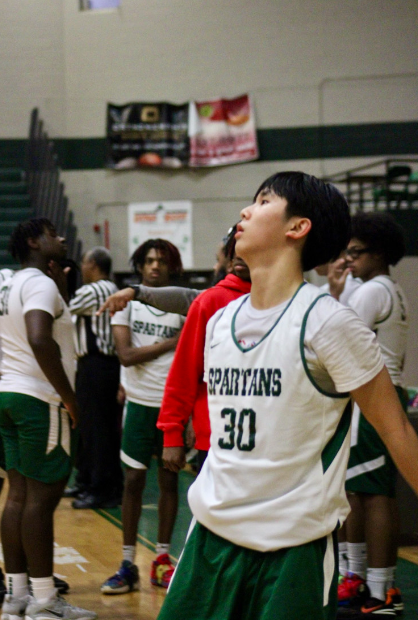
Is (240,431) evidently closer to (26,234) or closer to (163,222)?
(26,234)

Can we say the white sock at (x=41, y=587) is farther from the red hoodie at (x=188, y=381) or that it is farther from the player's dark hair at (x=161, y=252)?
the player's dark hair at (x=161, y=252)

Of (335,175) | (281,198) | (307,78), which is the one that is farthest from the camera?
(307,78)

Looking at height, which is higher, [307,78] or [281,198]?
[307,78]

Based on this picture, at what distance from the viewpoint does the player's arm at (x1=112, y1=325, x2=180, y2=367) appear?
13.8 ft

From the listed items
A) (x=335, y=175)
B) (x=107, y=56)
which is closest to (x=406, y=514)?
(x=335, y=175)

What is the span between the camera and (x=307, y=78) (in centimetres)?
1200

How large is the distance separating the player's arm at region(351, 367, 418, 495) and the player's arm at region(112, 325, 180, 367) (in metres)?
2.59

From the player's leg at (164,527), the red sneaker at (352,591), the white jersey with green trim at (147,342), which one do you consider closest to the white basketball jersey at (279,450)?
the red sneaker at (352,591)

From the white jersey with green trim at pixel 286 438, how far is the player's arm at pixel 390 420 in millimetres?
→ 30

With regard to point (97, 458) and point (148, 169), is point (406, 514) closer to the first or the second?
point (97, 458)

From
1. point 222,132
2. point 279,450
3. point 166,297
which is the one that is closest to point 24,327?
point 166,297

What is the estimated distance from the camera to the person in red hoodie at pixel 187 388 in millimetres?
2438

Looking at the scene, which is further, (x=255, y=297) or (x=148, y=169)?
(x=148, y=169)

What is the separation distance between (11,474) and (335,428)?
213 centimetres
